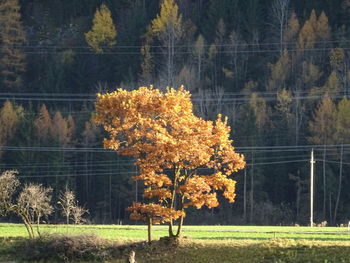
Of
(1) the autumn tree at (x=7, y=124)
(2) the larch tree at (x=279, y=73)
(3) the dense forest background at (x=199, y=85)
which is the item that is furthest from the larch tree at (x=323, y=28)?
(1) the autumn tree at (x=7, y=124)

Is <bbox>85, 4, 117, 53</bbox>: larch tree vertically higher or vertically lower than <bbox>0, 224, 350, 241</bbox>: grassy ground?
higher

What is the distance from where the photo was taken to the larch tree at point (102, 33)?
138 m

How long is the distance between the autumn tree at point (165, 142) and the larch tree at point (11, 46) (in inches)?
3294

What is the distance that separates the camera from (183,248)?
49.6 m

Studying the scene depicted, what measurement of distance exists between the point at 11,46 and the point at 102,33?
1232cm

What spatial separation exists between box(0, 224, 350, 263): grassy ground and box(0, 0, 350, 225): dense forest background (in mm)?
42847

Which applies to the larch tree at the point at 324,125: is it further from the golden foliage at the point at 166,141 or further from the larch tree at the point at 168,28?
the golden foliage at the point at 166,141

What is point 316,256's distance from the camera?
46750 mm

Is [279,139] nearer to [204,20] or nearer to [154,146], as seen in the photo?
[204,20]

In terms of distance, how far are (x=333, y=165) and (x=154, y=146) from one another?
189 feet

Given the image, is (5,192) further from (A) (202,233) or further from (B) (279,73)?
(B) (279,73)

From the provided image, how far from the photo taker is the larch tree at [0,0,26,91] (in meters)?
133

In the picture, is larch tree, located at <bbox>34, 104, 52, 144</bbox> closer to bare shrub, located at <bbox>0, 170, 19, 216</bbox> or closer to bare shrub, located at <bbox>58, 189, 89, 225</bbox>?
bare shrub, located at <bbox>58, 189, 89, 225</bbox>

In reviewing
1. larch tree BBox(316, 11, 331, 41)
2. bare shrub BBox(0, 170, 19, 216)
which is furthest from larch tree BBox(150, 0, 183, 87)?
bare shrub BBox(0, 170, 19, 216)
